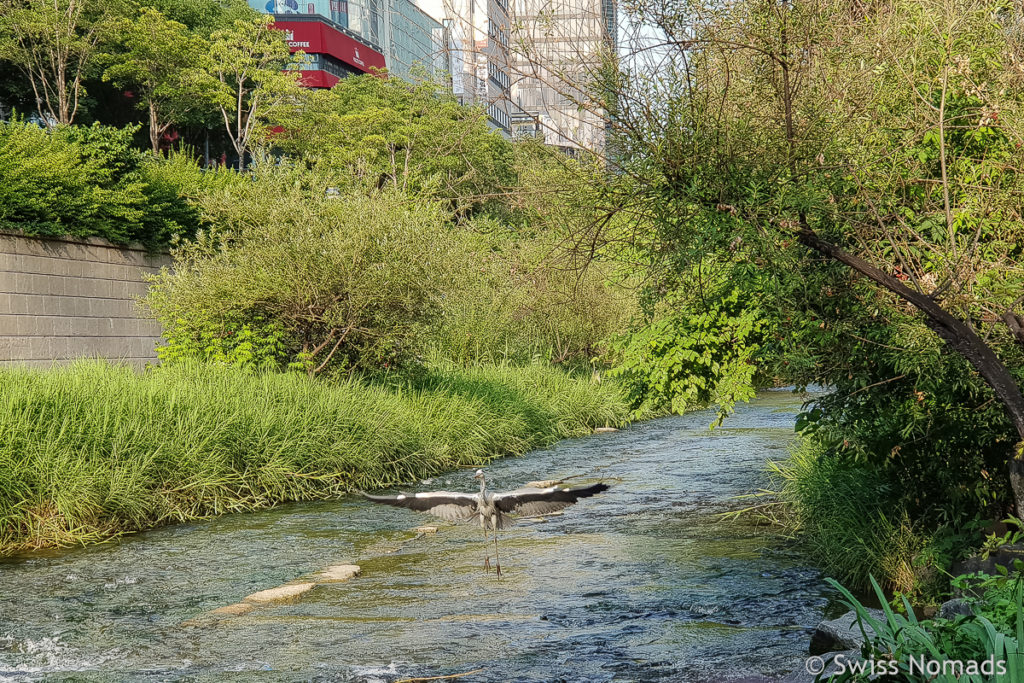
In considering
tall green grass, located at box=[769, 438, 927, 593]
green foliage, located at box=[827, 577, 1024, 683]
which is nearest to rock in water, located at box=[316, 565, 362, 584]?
tall green grass, located at box=[769, 438, 927, 593]

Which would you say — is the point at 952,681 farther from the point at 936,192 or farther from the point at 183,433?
the point at 183,433

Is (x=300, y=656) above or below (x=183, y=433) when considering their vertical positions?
below

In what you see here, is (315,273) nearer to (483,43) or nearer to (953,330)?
(483,43)

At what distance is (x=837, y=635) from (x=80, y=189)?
1520 cm

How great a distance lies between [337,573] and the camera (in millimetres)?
8766

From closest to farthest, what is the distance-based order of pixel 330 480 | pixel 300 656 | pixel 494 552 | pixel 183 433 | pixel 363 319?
pixel 300 656 < pixel 494 552 < pixel 183 433 < pixel 330 480 < pixel 363 319

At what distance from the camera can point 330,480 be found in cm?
1284

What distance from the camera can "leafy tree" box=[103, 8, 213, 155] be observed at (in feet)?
102

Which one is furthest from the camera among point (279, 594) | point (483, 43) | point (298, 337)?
point (298, 337)

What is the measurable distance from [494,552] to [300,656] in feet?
10.6

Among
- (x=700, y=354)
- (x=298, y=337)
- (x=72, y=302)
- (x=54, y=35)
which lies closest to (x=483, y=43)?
(x=700, y=354)

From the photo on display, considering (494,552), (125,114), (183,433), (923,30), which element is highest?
(125,114)

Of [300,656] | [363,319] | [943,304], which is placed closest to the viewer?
[943,304]

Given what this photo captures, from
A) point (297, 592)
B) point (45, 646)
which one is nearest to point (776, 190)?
point (297, 592)
